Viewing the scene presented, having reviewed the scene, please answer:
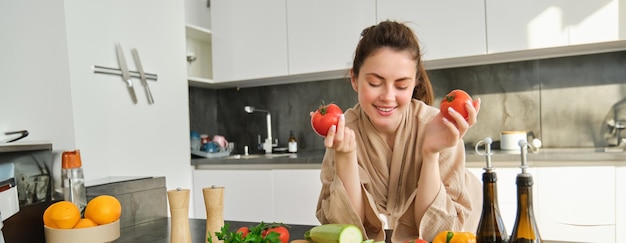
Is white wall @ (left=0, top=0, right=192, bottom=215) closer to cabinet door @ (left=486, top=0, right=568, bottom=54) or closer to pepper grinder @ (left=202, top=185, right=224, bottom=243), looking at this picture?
pepper grinder @ (left=202, top=185, right=224, bottom=243)

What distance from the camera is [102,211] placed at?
987 millimetres

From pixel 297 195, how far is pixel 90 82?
128cm

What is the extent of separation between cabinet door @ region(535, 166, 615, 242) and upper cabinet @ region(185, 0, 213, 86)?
2.25 metres

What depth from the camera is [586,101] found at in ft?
7.84

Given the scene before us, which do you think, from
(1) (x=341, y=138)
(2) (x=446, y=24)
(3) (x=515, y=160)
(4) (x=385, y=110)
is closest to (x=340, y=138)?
(1) (x=341, y=138)

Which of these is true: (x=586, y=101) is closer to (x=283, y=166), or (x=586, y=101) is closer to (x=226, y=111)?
(x=283, y=166)

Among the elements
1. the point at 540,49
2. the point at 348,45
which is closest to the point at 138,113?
the point at 348,45

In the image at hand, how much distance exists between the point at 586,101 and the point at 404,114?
1758 millimetres

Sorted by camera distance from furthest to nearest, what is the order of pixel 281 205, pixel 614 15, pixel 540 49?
pixel 281 205 → pixel 540 49 → pixel 614 15

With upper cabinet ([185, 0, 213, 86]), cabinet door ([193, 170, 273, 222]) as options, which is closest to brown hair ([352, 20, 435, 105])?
cabinet door ([193, 170, 273, 222])

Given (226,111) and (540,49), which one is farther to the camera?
(226,111)

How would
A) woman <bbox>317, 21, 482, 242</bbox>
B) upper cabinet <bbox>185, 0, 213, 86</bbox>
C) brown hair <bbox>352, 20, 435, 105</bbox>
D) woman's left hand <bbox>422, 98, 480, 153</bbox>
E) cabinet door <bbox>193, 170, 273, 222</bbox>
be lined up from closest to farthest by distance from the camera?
woman's left hand <bbox>422, 98, 480, 153</bbox>
woman <bbox>317, 21, 482, 242</bbox>
brown hair <bbox>352, 20, 435, 105</bbox>
cabinet door <bbox>193, 170, 273, 222</bbox>
upper cabinet <bbox>185, 0, 213, 86</bbox>

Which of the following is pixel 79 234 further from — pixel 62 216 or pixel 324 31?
pixel 324 31

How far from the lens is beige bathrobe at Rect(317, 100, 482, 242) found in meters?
1.05
